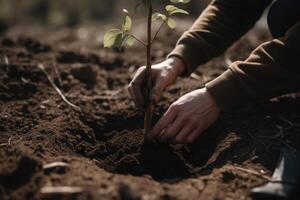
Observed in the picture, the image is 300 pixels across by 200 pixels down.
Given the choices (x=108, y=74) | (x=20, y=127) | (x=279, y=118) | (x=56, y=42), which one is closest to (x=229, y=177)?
(x=279, y=118)

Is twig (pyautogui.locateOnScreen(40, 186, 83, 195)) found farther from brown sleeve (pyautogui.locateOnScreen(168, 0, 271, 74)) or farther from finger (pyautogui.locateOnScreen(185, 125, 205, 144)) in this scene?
brown sleeve (pyautogui.locateOnScreen(168, 0, 271, 74))

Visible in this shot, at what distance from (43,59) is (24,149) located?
A: 1.42m

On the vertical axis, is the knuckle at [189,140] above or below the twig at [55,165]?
below

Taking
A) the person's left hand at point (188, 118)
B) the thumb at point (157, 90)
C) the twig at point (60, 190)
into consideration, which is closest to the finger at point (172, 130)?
the person's left hand at point (188, 118)

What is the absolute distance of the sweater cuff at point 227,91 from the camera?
234cm

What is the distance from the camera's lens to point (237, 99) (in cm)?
235

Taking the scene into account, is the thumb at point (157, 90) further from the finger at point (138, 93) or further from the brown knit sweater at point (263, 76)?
the brown knit sweater at point (263, 76)

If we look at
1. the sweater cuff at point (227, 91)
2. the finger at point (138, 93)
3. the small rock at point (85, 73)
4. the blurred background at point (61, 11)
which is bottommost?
the blurred background at point (61, 11)

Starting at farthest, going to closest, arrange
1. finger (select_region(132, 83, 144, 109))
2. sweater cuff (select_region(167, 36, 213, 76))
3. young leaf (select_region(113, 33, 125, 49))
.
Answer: sweater cuff (select_region(167, 36, 213, 76)), finger (select_region(132, 83, 144, 109)), young leaf (select_region(113, 33, 125, 49))

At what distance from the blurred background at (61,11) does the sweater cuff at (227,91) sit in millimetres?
3827

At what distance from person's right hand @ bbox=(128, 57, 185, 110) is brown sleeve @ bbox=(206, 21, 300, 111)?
0.85 feet

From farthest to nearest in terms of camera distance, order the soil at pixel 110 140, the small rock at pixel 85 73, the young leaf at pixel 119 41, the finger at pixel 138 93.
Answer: the small rock at pixel 85 73 < the finger at pixel 138 93 < the young leaf at pixel 119 41 < the soil at pixel 110 140

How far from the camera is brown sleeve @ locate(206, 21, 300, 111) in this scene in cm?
232

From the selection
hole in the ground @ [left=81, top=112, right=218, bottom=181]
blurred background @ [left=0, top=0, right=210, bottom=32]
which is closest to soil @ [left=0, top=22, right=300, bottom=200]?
hole in the ground @ [left=81, top=112, right=218, bottom=181]
